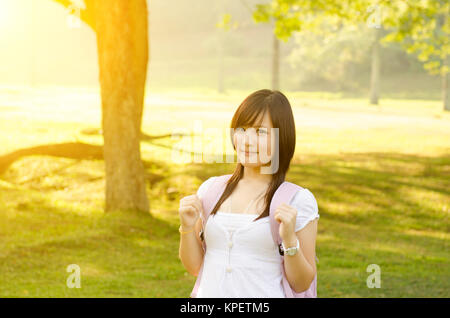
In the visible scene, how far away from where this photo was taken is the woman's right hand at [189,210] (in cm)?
277

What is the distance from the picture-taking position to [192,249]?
292cm

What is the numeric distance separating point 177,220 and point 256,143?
10680mm

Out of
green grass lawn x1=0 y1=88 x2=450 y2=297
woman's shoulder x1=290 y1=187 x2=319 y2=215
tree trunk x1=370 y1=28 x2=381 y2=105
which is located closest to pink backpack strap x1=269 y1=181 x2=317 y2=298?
woman's shoulder x1=290 y1=187 x2=319 y2=215

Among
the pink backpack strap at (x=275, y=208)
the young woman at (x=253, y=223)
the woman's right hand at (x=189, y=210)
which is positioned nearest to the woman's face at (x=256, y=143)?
the young woman at (x=253, y=223)

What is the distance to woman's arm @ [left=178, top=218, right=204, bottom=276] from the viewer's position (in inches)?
115

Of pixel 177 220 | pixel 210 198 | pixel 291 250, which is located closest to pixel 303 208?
pixel 291 250

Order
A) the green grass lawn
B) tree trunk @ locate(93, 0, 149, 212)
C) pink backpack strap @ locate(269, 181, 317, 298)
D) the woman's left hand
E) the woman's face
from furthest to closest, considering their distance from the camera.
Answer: tree trunk @ locate(93, 0, 149, 212)
the green grass lawn
the woman's face
pink backpack strap @ locate(269, 181, 317, 298)
the woman's left hand

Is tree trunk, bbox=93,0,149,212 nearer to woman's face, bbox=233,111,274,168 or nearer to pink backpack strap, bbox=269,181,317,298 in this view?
woman's face, bbox=233,111,274,168

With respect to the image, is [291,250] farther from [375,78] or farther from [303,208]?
[375,78]

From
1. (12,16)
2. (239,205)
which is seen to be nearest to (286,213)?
(239,205)

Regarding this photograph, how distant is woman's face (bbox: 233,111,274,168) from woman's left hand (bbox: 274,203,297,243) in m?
0.29

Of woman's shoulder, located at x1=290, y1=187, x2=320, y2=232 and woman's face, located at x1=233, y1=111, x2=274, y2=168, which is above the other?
woman's face, located at x1=233, y1=111, x2=274, y2=168

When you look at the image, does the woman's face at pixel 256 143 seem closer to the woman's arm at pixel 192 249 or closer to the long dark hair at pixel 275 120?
the long dark hair at pixel 275 120

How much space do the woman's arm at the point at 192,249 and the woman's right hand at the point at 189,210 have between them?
8 cm
